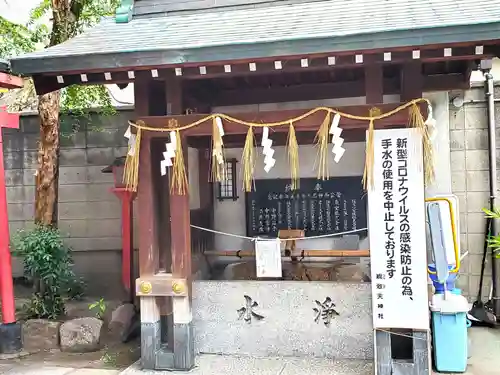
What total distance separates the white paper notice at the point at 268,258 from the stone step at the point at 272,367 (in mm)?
1056

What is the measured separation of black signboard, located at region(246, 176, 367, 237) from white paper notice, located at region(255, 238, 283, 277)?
1552 mm

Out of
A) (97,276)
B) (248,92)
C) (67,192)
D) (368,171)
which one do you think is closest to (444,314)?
(368,171)

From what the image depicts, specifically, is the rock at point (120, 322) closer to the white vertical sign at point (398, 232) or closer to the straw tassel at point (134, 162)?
the straw tassel at point (134, 162)

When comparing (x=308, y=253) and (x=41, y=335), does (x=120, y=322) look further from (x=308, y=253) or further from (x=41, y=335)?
(x=308, y=253)

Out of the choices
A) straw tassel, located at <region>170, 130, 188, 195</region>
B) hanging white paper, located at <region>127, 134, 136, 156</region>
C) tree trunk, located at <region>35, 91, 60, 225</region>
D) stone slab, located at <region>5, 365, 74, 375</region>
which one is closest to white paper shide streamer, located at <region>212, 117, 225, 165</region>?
straw tassel, located at <region>170, 130, 188, 195</region>

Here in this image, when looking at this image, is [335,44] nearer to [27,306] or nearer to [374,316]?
[374,316]

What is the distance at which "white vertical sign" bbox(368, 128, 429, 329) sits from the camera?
18.0 ft

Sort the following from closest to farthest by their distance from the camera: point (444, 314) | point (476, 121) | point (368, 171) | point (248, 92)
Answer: point (368, 171) < point (444, 314) < point (248, 92) < point (476, 121)

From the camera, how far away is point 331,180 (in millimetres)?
7938

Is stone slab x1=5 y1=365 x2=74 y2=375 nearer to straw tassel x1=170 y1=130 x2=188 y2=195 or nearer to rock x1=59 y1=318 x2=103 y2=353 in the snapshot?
rock x1=59 y1=318 x2=103 y2=353

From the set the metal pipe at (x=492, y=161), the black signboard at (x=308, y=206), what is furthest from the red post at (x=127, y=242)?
the metal pipe at (x=492, y=161)

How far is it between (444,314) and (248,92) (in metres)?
4.03

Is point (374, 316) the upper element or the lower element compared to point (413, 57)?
lower

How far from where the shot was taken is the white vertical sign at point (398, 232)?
5496 millimetres
